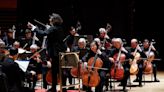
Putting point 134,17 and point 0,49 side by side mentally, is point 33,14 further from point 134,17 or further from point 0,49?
point 0,49

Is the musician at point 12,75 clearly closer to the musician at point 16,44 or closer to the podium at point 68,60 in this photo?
the podium at point 68,60

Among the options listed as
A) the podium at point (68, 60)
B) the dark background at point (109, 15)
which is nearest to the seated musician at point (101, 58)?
the podium at point (68, 60)

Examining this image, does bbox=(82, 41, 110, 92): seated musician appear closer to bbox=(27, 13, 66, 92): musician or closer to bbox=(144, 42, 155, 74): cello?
bbox=(27, 13, 66, 92): musician

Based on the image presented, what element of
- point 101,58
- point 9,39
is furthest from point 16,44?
point 101,58

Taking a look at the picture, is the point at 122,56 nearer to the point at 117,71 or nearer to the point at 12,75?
the point at 117,71

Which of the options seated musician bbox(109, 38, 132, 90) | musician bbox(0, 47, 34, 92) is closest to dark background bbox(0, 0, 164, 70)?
seated musician bbox(109, 38, 132, 90)

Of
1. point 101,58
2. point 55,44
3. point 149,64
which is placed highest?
point 55,44

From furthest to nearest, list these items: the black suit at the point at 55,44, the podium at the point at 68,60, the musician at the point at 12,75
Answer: the black suit at the point at 55,44
the podium at the point at 68,60
the musician at the point at 12,75

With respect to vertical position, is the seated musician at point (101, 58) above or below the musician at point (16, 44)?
below

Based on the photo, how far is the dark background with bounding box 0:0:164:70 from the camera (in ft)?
45.4

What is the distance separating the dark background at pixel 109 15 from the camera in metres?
13.8

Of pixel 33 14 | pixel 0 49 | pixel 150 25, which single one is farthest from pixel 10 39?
pixel 150 25

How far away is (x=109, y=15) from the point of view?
14.0 m

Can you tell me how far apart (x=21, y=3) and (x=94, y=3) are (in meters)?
2.45
